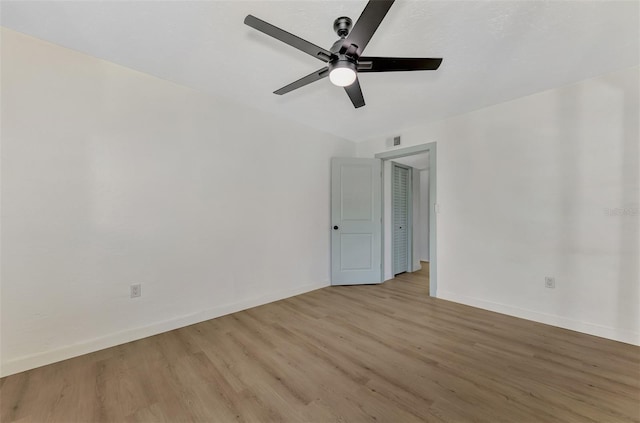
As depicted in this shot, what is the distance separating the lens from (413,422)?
1409 mm

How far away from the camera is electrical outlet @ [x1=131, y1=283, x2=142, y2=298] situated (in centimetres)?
234

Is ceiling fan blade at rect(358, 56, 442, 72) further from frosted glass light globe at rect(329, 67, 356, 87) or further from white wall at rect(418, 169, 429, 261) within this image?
white wall at rect(418, 169, 429, 261)

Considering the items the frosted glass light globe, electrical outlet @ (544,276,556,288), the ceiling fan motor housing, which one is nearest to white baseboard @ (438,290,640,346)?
electrical outlet @ (544,276,556,288)

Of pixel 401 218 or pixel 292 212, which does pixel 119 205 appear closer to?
pixel 292 212

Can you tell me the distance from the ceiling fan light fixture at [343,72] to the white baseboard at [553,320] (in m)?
3.03

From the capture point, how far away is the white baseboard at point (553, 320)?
226 cm

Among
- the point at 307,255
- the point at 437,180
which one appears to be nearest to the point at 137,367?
the point at 307,255

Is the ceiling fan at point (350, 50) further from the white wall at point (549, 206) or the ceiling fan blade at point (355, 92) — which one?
the white wall at point (549, 206)

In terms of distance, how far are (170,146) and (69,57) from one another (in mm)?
947

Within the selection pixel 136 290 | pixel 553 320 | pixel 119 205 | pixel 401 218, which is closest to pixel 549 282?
pixel 553 320

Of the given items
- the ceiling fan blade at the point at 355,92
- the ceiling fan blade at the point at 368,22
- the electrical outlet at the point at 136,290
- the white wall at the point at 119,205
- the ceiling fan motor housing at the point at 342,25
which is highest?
the ceiling fan motor housing at the point at 342,25

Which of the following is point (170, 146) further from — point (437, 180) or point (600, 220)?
point (600, 220)

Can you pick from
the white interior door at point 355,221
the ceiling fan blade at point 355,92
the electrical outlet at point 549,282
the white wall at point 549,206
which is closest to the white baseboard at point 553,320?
the white wall at point 549,206

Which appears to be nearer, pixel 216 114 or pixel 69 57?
pixel 69 57
